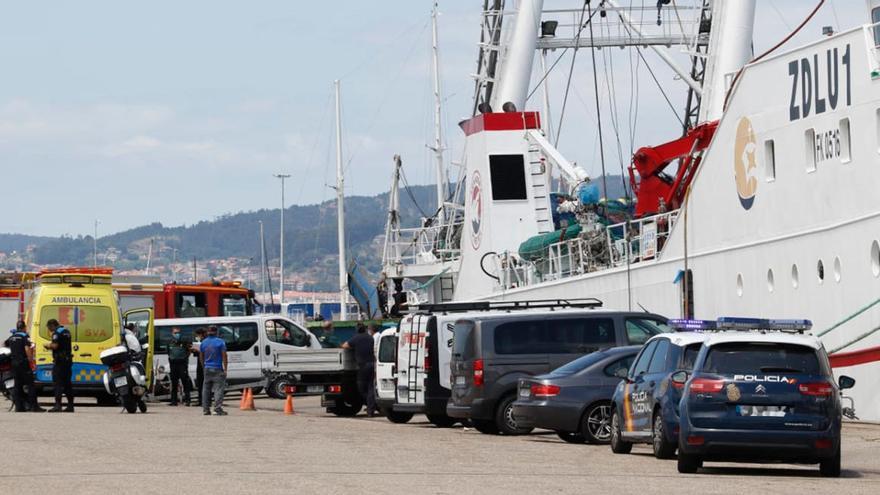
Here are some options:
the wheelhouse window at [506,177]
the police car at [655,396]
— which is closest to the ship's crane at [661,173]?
the wheelhouse window at [506,177]

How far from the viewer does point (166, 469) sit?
15594 millimetres

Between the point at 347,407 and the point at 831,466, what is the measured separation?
17.2 meters

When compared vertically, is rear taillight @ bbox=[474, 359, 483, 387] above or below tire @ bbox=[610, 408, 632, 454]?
above

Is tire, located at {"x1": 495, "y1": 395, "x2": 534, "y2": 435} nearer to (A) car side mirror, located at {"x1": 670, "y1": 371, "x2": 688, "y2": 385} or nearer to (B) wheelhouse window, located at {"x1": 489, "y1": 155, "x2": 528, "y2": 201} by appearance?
(A) car side mirror, located at {"x1": 670, "y1": 371, "x2": 688, "y2": 385}

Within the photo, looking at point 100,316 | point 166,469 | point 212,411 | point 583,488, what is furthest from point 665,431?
point 100,316

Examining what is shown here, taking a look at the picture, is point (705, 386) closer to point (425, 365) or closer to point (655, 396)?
point (655, 396)

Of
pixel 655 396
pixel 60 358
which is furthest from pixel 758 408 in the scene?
pixel 60 358

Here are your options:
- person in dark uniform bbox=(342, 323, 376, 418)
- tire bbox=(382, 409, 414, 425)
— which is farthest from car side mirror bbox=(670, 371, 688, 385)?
person in dark uniform bbox=(342, 323, 376, 418)

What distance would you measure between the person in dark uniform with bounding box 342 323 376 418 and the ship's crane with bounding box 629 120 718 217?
24.5 ft

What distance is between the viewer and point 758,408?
51.9 feet

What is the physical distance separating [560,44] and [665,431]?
87.3 ft

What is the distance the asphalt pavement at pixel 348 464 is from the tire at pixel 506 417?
1.13 feet

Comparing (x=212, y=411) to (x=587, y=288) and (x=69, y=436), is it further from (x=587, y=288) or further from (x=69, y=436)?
(x=69, y=436)

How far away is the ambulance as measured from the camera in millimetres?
33844
